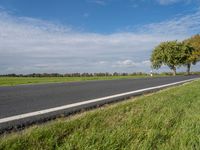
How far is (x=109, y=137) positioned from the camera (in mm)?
3873

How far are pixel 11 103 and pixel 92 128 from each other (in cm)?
359

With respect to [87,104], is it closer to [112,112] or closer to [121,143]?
[112,112]

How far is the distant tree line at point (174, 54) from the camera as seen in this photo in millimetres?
50900

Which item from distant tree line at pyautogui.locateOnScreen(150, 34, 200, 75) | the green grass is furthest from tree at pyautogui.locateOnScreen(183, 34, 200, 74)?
the green grass

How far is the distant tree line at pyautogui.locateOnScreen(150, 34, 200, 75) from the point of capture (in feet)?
167

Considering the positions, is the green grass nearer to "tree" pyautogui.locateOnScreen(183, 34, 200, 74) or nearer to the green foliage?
"tree" pyautogui.locateOnScreen(183, 34, 200, 74)

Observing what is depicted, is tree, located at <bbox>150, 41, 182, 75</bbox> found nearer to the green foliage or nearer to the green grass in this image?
the green foliage

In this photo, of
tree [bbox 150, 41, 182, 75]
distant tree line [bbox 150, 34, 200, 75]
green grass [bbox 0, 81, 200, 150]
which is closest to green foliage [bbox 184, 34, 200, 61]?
distant tree line [bbox 150, 34, 200, 75]

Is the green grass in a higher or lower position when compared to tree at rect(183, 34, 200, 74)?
lower

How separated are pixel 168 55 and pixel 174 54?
1122 mm

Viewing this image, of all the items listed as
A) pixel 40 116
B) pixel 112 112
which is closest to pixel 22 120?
pixel 40 116

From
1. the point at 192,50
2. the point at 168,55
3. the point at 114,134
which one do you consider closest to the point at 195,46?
the point at 192,50

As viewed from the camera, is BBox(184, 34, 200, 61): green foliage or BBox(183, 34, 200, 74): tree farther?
BBox(184, 34, 200, 61): green foliage

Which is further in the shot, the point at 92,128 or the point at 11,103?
the point at 11,103
